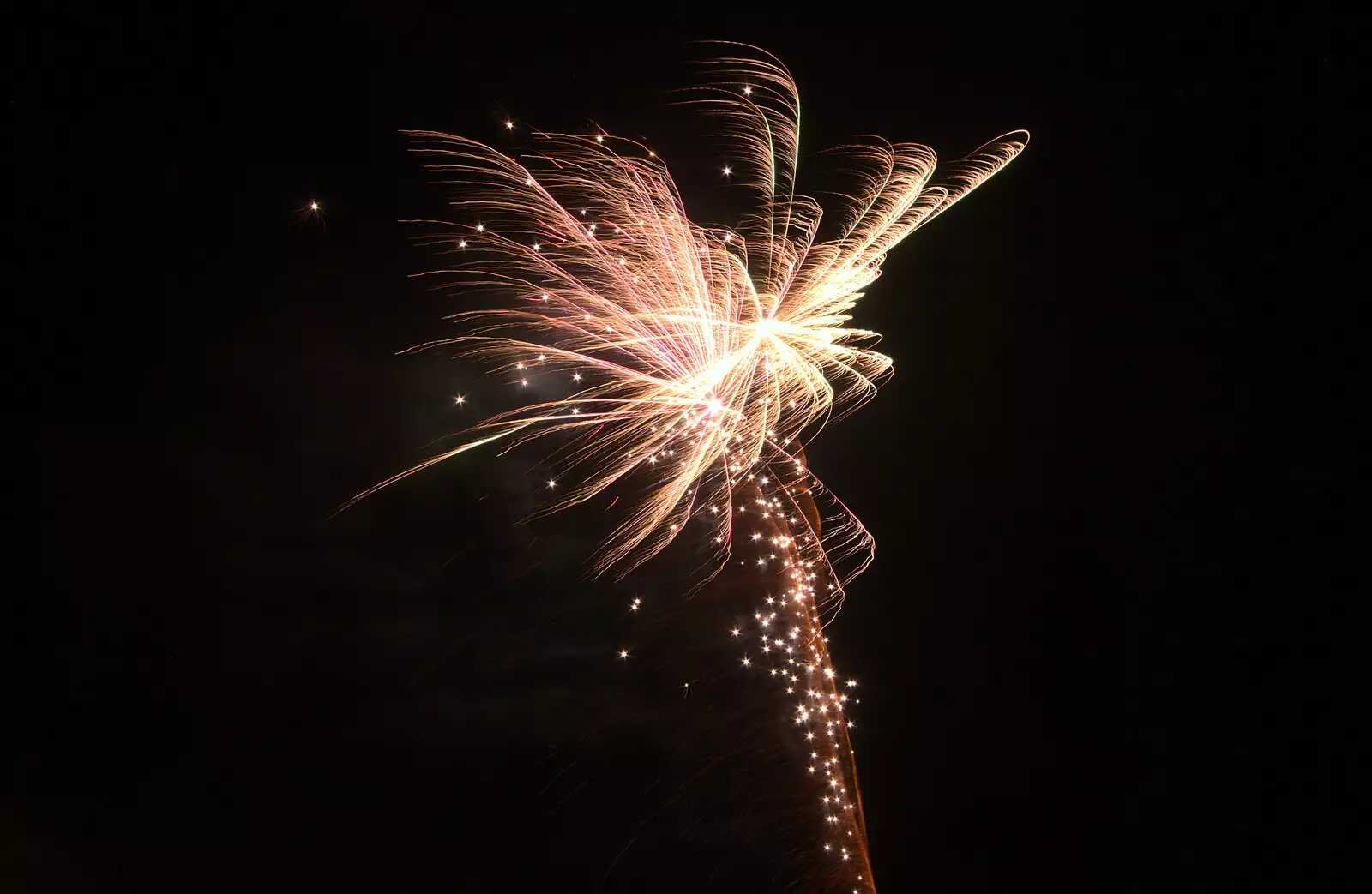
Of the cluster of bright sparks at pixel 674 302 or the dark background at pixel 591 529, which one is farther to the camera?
the cluster of bright sparks at pixel 674 302

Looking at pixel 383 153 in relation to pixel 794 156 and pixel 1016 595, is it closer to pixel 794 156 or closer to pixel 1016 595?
pixel 794 156

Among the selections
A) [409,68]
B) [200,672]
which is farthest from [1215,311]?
[200,672]

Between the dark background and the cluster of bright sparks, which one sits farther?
the cluster of bright sparks

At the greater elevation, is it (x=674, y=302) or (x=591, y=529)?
(x=674, y=302)
